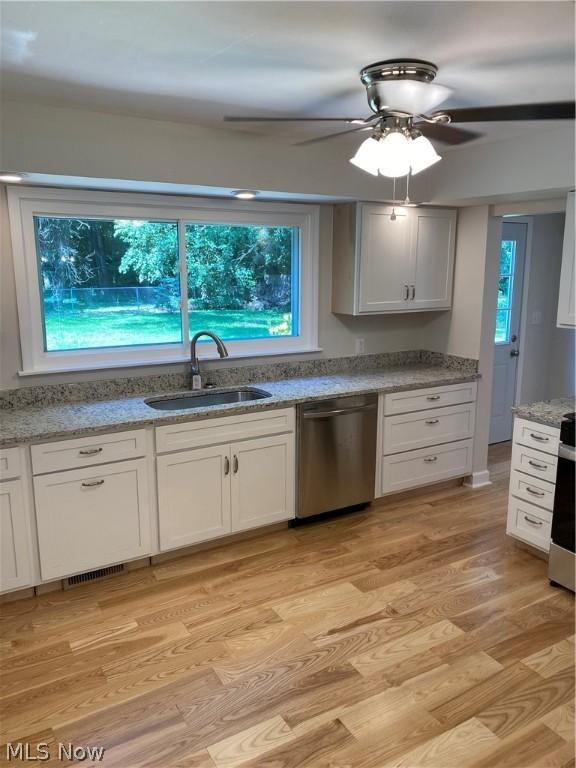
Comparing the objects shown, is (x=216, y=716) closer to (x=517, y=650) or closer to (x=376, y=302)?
(x=517, y=650)

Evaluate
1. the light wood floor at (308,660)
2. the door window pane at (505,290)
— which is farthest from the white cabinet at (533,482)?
the door window pane at (505,290)

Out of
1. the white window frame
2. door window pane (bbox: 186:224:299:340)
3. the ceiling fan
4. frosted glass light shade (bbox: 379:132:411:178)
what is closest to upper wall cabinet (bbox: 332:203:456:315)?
the white window frame

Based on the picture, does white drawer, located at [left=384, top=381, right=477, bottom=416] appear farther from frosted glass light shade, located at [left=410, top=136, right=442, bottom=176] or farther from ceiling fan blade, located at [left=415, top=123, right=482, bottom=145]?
frosted glass light shade, located at [left=410, top=136, right=442, bottom=176]

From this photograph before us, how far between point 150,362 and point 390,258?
1.80 m

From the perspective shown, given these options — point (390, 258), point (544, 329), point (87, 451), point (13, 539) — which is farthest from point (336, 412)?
point (544, 329)

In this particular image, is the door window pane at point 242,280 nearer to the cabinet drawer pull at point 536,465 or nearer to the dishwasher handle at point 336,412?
the dishwasher handle at point 336,412

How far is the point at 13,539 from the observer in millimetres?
2688

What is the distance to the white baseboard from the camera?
169 inches

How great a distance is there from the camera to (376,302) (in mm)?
3934

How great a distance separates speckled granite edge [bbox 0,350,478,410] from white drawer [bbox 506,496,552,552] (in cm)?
121

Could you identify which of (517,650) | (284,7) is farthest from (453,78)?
(517,650)

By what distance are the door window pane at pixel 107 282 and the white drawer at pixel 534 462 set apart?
2.21 m

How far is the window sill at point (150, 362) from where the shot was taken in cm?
320

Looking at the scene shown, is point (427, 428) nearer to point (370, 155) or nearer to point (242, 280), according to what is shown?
point (242, 280)
